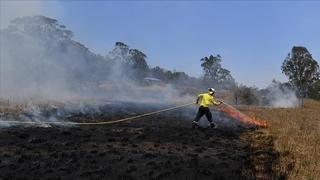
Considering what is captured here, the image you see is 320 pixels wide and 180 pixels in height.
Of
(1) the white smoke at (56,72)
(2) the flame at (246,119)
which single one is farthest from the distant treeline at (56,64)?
(2) the flame at (246,119)

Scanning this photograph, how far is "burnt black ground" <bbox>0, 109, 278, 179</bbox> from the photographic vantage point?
12820 mm

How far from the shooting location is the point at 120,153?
606 inches

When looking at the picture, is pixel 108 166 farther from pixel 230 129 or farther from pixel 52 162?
pixel 230 129

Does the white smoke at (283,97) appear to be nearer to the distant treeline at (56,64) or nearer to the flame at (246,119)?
the distant treeline at (56,64)

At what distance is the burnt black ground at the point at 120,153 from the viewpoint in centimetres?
1282

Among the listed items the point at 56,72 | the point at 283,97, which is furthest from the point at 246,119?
the point at 283,97

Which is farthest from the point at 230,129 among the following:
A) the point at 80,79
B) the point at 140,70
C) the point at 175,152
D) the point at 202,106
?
the point at 140,70

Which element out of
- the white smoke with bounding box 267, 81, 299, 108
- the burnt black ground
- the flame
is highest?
the white smoke with bounding box 267, 81, 299, 108

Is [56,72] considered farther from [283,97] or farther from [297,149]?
[297,149]

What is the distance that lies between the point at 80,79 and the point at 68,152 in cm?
4647

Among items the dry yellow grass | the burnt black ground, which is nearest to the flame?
the dry yellow grass

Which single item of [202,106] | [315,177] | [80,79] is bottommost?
[315,177]

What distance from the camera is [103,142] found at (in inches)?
675

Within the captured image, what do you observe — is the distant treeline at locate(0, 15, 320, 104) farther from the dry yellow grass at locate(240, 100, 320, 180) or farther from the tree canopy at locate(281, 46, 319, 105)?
the dry yellow grass at locate(240, 100, 320, 180)
